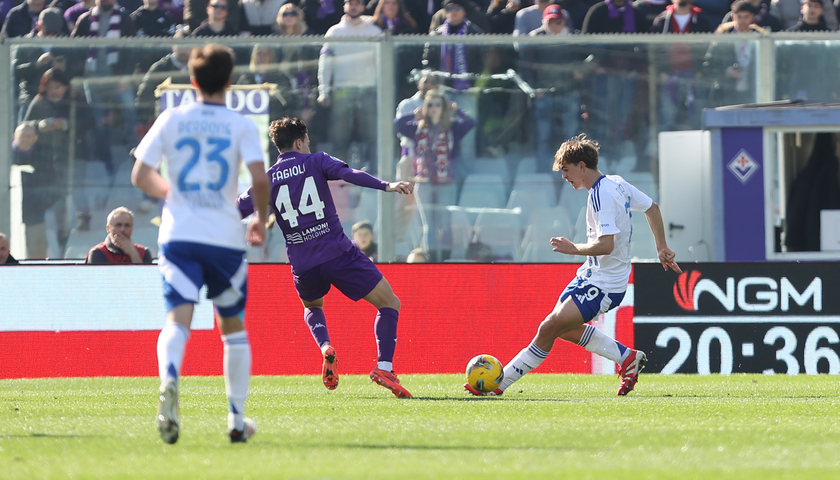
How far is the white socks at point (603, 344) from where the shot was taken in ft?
26.4

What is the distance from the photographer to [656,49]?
13.2 metres

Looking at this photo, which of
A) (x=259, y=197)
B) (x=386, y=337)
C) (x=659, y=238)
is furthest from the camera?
(x=659, y=238)

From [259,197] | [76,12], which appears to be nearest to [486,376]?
[259,197]

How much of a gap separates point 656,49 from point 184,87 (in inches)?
208

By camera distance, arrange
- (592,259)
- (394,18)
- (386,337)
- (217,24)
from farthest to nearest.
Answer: (394,18), (217,24), (386,337), (592,259)

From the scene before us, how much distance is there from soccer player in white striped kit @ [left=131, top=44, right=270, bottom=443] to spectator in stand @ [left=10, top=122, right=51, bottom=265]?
7.99 metres

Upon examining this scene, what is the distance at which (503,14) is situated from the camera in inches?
571

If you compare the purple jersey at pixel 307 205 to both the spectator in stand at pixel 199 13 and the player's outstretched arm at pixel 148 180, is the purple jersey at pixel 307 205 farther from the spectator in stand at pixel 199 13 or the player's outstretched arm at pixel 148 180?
the spectator in stand at pixel 199 13

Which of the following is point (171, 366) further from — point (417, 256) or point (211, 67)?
point (417, 256)

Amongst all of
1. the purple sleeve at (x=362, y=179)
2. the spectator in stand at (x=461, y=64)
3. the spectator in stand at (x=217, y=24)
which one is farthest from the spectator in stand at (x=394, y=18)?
the purple sleeve at (x=362, y=179)

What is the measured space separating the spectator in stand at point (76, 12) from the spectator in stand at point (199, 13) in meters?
1.22

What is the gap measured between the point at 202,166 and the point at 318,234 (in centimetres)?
291

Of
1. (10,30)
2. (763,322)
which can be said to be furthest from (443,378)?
(10,30)

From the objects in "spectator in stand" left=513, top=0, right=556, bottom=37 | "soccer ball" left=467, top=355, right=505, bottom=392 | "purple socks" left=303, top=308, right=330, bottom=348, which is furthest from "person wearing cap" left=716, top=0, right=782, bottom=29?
"purple socks" left=303, top=308, right=330, bottom=348
